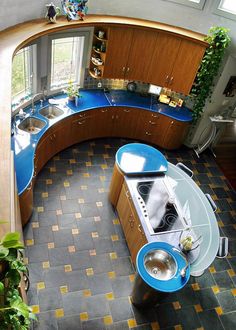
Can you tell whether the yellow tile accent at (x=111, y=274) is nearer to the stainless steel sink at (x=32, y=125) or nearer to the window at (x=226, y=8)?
the stainless steel sink at (x=32, y=125)

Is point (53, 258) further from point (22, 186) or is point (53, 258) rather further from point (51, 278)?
point (22, 186)

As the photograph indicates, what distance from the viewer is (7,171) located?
3.05m

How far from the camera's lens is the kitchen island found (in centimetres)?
490

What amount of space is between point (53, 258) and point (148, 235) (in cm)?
183

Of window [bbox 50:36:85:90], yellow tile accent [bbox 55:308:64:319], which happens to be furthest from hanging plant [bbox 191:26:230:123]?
yellow tile accent [bbox 55:308:64:319]

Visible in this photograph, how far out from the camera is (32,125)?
6695 millimetres

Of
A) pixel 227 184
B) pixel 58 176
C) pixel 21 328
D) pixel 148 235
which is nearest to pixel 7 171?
pixel 21 328

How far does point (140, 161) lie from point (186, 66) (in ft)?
8.09

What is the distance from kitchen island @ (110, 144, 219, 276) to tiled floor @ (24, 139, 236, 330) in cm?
54

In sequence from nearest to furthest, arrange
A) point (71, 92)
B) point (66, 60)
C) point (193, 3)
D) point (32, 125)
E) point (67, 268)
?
1. point (67, 268)
2. point (193, 3)
3. point (32, 125)
4. point (66, 60)
5. point (71, 92)

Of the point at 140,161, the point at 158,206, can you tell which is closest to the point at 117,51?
the point at 140,161

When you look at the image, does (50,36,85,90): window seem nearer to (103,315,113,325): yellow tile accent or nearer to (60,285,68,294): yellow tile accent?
(60,285,68,294): yellow tile accent

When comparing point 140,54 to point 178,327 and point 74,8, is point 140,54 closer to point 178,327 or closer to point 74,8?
point 74,8

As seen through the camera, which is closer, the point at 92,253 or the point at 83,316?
the point at 83,316
